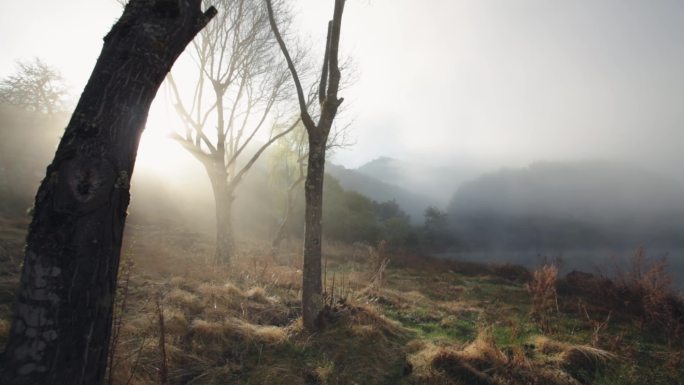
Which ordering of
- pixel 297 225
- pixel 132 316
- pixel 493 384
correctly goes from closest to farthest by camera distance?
pixel 493 384, pixel 132 316, pixel 297 225

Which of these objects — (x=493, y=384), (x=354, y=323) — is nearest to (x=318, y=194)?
(x=354, y=323)

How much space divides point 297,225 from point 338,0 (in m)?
32.9

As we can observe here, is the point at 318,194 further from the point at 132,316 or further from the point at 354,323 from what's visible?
the point at 132,316

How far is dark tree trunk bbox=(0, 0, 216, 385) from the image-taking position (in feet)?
6.48

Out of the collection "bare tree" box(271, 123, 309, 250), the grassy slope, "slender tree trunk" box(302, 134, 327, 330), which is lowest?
the grassy slope

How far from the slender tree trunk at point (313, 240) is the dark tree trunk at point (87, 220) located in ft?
10.7

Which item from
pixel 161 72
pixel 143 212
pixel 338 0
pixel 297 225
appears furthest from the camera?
pixel 297 225

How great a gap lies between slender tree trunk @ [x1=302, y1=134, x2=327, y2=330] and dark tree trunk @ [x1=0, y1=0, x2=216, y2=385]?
3269mm

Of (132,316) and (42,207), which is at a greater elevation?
(42,207)

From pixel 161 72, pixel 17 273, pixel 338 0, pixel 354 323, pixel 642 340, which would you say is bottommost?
pixel 642 340

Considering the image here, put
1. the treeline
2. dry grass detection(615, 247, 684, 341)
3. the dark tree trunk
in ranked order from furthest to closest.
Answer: the treeline → dry grass detection(615, 247, 684, 341) → the dark tree trunk

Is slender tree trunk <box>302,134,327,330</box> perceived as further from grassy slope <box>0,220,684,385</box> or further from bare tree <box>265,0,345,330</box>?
grassy slope <box>0,220,684,385</box>

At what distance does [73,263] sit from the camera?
207 centimetres

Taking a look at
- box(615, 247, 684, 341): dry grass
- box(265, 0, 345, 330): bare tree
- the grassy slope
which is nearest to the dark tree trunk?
the grassy slope
